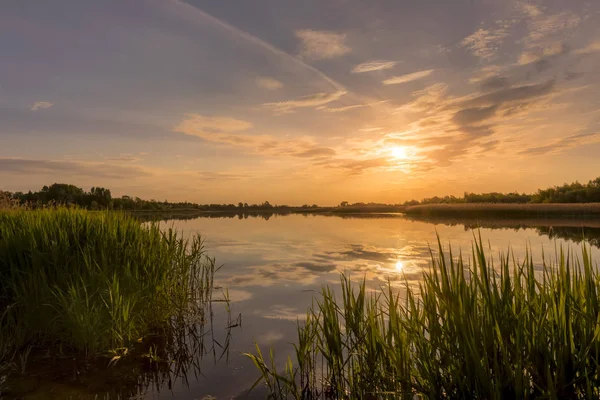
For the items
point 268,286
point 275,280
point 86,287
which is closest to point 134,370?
point 86,287

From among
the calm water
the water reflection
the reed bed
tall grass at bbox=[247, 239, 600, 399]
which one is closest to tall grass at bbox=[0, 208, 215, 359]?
the water reflection

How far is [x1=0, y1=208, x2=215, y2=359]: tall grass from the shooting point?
5.58m

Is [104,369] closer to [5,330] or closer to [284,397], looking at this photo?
[5,330]

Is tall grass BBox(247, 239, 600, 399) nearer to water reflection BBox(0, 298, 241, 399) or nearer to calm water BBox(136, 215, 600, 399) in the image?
calm water BBox(136, 215, 600, 399)

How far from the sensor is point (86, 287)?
6.21 m

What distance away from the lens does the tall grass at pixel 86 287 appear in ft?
18.3

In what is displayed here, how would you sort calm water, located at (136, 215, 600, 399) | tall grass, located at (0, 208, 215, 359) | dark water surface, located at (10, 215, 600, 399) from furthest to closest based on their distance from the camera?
tall grass, located at (0, 208, 215, 359), calm water, located at (136, 215, 600, 399), dark water surface, located at (10, 215, 600, 399)

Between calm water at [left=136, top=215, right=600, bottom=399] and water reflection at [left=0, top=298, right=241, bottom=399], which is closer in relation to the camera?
water reflection at [left=0, top=298, right=241, bottom=399]

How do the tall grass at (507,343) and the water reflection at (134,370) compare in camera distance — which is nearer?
the tall grass at (507,343)

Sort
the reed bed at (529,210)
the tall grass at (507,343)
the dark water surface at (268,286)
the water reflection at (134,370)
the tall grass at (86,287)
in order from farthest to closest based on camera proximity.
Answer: the reed bed at (529,210)
the tall grass at (86,287)
the dark water surface at (268,286)
the water reflection at (134,370)
the tall grass at (507,343)

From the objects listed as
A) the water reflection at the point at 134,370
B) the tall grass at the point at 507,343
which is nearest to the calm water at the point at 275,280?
the water reflection at the point at 134,370

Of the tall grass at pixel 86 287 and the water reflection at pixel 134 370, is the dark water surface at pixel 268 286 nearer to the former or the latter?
the water reflection at pixel 134 370

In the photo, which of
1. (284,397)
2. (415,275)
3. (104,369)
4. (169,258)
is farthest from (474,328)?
(415,275)

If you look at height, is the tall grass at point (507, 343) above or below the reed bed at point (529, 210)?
below
